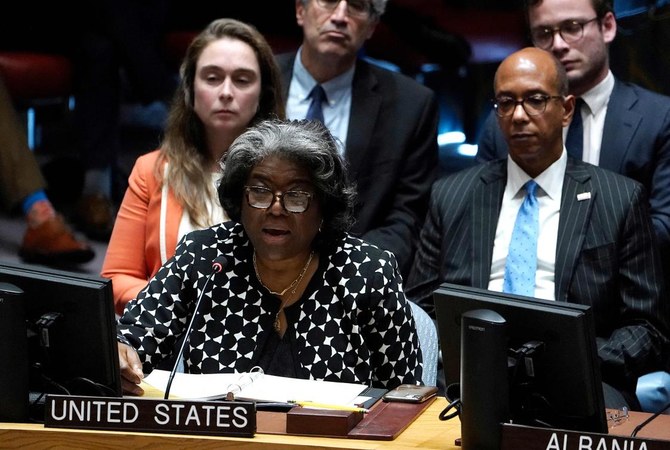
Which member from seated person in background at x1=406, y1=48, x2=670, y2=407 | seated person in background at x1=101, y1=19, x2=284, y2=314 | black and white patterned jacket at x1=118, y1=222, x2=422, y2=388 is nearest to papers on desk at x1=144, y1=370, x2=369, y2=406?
black and white patterned jacket at x1=118, y1=222, x2=422, y2=388

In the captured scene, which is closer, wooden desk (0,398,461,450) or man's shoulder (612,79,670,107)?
wooden desk (0,398,461,450)

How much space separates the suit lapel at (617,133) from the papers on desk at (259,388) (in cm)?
156

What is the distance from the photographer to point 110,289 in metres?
2.58

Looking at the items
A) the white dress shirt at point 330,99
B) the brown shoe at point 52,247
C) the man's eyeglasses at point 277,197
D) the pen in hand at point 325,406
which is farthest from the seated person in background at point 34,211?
the pen in hand at point 325,406

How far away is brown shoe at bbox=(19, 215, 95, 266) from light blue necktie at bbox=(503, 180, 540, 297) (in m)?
2.31

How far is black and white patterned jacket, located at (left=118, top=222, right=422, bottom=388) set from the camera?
10.1ft

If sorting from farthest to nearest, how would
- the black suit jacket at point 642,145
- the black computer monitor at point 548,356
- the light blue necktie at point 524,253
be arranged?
the black suit jacket at point 642,145
the light blue necktie at point 524,253
the black computer monitor at point 548,356

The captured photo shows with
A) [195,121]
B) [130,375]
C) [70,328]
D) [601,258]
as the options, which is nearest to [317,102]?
[195,121]

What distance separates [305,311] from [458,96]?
86.6 inches

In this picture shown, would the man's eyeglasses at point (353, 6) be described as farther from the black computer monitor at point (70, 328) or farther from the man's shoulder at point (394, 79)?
the black computer monitor at point (70, 328)

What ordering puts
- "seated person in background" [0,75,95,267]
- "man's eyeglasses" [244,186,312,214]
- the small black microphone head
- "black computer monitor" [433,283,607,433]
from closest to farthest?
1. "black computer monitor" [433,283,607,433]
2. the small black microphone head
3. "man's eyeglasses" [244,186,312,214]
4. "seated person in background" [0,75,95,267]

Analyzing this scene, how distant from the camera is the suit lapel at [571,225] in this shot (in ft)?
12.1

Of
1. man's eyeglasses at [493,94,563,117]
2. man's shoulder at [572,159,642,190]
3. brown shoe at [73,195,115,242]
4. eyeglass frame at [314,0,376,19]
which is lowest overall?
brown shoe at [73,195,115,242]

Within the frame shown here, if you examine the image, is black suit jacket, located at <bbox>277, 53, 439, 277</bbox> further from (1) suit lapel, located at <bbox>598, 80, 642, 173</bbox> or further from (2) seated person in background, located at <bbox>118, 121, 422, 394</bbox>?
(2) seated person in background, located at <bbox>118, 121, 422, 394</bbox>
